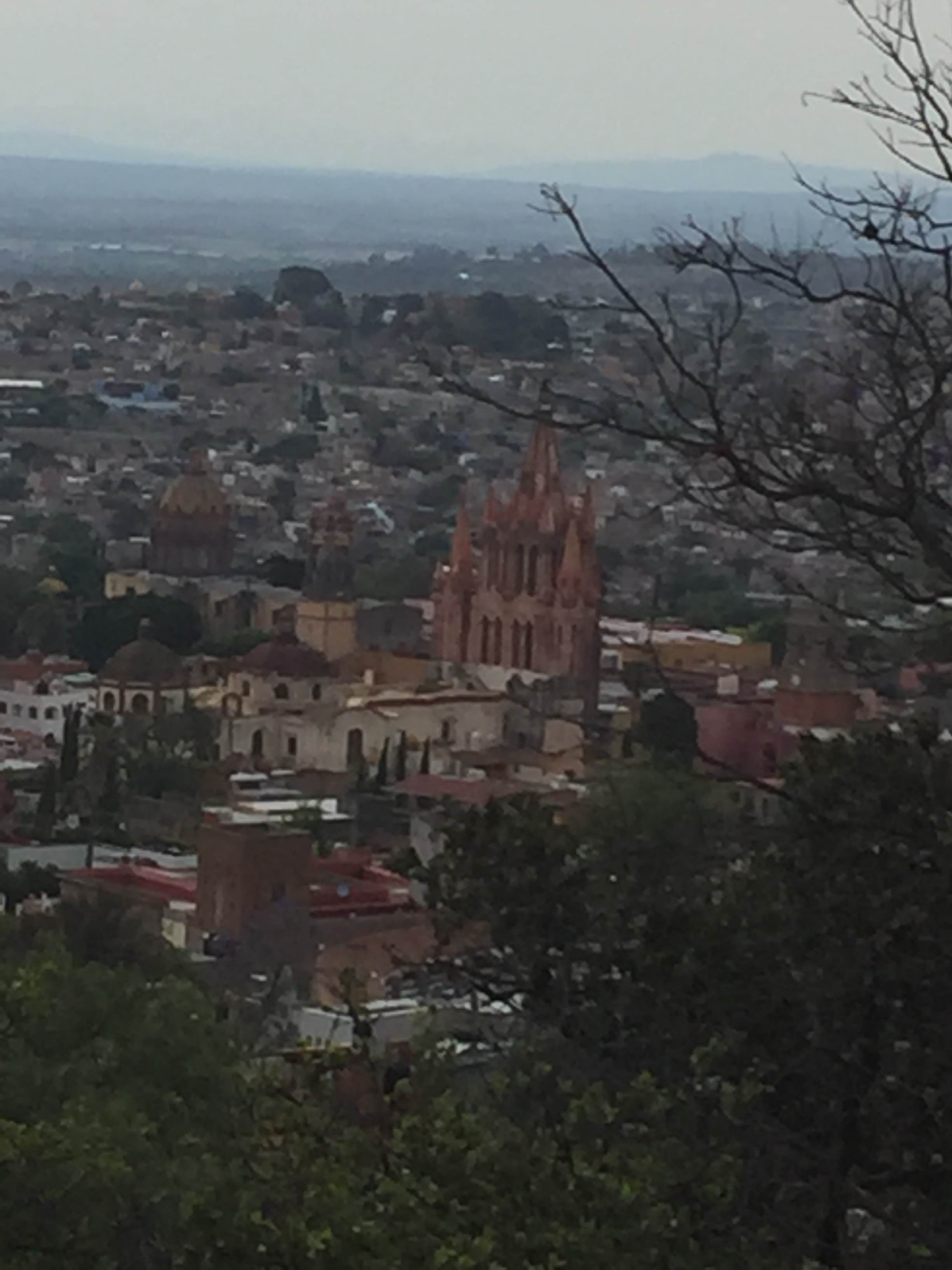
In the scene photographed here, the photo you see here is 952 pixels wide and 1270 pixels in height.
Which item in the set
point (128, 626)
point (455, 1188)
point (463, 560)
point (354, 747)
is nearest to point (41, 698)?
point (354, 747)

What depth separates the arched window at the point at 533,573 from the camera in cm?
4138

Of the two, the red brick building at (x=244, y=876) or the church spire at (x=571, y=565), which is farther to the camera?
the church spire at (x=571, y=565)

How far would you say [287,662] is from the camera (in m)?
38.3

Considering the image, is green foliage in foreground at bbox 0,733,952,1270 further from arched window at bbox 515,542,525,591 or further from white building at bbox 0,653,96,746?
arched window at bbox 515,542,525,591

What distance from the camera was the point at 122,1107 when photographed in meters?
10.7

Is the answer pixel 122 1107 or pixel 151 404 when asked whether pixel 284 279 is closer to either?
pixel 151 404

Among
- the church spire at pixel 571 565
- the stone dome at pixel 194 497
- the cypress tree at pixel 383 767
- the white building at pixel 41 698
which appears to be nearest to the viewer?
the cypress tree at pixel 383 767

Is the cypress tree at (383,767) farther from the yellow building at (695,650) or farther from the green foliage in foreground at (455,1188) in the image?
the green foliage in foreground at (455,1188)

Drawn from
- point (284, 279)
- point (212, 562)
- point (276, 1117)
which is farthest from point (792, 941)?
point (284, 279)

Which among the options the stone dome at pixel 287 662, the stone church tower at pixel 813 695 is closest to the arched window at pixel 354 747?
the stone dome at pixel 287 662

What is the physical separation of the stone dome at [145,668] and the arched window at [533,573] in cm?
454

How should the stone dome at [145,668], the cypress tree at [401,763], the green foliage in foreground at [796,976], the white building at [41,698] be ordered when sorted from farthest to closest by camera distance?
the stone dome at [145,668] → the white building at [41,698] → the cypress tree at [401,763] → the green foliage in foreground at [796,976]

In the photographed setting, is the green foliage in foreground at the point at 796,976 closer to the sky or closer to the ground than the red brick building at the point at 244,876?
closer to the sky

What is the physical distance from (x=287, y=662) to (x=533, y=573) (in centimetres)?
411
